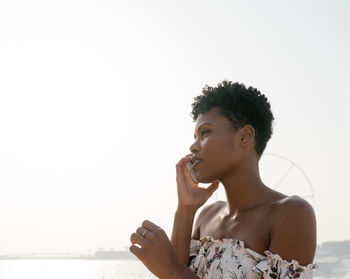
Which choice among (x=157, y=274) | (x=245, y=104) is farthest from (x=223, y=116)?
(x=157, y=274)

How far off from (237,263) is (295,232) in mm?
433

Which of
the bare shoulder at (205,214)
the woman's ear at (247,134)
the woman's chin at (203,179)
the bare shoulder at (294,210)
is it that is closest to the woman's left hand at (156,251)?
the woman's chin at (203,179)

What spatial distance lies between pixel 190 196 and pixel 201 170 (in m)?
0.19

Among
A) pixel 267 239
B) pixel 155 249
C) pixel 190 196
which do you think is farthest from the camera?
pixel 190 196

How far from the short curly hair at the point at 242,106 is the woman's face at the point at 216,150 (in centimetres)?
8

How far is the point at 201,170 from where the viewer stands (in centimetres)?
355

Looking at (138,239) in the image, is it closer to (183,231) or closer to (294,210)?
(183,231)

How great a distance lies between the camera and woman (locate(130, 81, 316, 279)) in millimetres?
3086

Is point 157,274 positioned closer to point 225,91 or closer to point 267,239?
point 267,239

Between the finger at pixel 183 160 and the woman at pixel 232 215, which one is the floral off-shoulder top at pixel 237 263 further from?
the finger at pixel 183 160

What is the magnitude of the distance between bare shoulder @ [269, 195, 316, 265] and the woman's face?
0.49 metres

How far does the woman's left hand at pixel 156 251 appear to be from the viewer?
9.98ft

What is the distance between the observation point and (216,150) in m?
3.50

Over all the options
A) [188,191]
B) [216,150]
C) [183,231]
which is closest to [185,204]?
[188,191]
